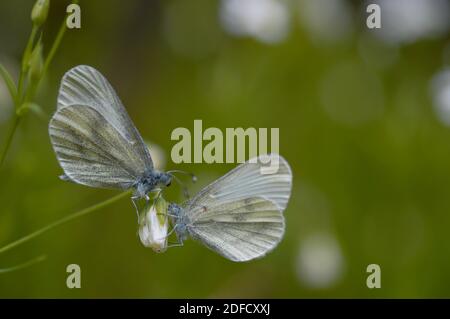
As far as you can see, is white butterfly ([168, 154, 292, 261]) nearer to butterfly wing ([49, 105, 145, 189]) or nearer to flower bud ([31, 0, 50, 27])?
butterfly wing ([49, 105, 145, 189])

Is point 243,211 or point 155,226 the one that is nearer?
point 155,226

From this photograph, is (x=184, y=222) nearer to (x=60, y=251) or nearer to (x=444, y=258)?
(x=60, y=251)

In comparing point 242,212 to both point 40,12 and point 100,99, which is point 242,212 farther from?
point 40,12

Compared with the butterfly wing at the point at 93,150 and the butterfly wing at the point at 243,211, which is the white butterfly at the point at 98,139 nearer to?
the butterfly wing at the point at 93,150

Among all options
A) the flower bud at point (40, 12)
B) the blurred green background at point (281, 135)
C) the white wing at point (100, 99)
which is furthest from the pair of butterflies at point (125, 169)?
the blurred green background at point (281, 135)

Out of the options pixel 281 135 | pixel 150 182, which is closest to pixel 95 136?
pixel 150 182

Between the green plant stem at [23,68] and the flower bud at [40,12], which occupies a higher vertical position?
the flower bud at [40,12]

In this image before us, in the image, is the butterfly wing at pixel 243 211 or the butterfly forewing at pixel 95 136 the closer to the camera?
the butterfly forewing at pixel 95 136
